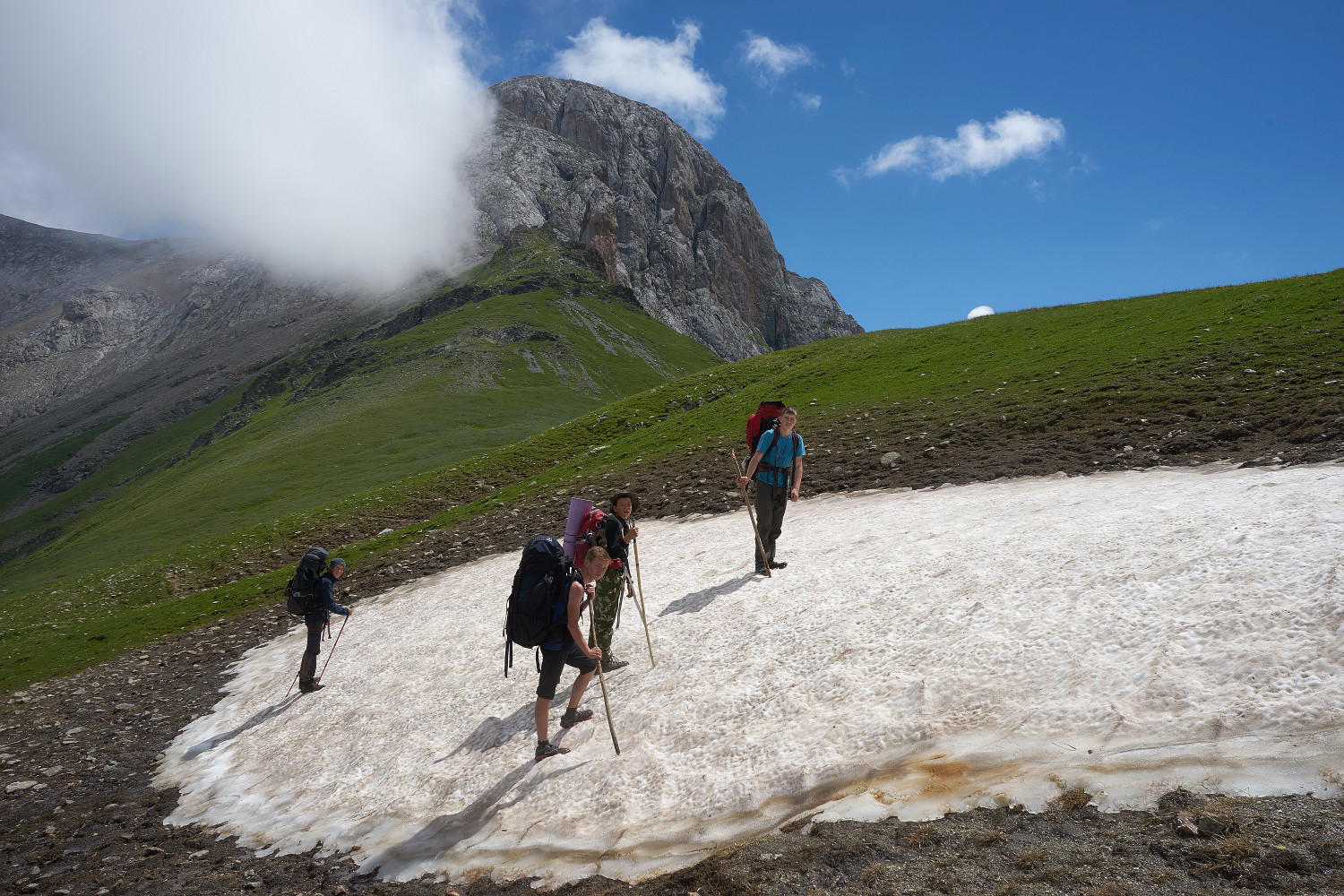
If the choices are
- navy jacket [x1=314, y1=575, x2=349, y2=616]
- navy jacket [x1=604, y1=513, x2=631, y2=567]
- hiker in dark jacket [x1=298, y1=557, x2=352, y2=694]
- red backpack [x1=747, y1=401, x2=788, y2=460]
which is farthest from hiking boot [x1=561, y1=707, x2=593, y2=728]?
navy jacket [x1=314, y1=575, x2=349, y2=616]

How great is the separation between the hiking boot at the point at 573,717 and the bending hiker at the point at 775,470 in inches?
235

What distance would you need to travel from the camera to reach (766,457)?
1546 cm

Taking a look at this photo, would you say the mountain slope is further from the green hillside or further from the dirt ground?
Result: the dirt ground

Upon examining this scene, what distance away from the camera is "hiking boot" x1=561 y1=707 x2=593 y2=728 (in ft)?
36.9

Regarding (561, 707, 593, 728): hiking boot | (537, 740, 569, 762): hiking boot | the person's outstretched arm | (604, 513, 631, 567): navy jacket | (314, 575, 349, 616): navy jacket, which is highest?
(604, 513, 631, 567): navy jacket

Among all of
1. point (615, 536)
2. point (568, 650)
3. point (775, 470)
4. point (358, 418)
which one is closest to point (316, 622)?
point (615, 536)

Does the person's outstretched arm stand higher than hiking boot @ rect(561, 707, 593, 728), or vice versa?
the person's outstretched arm

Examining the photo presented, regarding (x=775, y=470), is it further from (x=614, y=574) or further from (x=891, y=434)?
(x=891, y=434)

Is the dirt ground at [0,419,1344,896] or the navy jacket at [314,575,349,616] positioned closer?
the dirt ground at [0,419,1344,896]

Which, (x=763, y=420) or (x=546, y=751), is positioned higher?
(x=763, y=420)

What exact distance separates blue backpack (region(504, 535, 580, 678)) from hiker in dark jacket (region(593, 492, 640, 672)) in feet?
6.92

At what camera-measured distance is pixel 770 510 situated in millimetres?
15672

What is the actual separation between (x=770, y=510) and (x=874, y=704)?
6700mm

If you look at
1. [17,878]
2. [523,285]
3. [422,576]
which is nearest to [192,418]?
[523,285]
